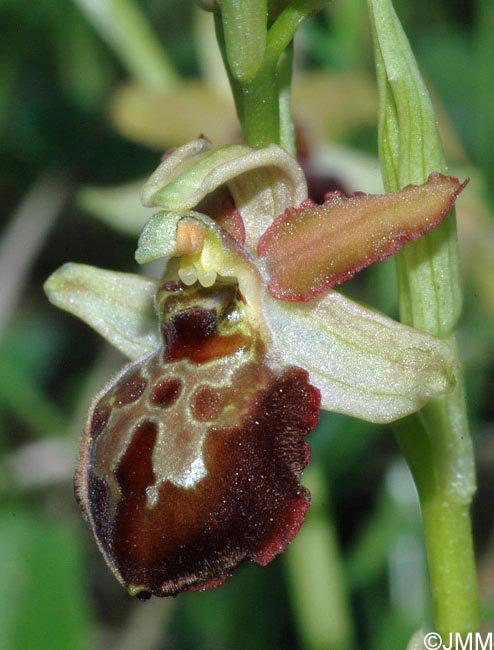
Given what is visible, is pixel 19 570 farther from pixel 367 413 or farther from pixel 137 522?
pixel 367 413

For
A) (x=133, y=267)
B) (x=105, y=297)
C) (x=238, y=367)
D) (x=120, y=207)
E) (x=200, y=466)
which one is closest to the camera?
(x=200, y=466)

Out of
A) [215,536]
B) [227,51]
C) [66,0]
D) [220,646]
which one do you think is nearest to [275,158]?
[227,51]

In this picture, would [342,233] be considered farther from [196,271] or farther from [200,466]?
[200,466]

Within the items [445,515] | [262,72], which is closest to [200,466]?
[445,515]

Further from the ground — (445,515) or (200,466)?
(200,466)

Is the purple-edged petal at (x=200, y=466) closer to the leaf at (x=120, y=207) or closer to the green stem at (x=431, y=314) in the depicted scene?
the green stem at (x=431, y=314)

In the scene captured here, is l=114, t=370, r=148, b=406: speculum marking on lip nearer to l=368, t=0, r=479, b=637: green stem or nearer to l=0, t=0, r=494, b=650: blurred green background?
l=368, t=0, r=479, b=637: green stem

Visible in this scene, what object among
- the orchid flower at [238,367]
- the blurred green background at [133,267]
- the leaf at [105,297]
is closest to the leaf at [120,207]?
the blurred green background at [133,267]
